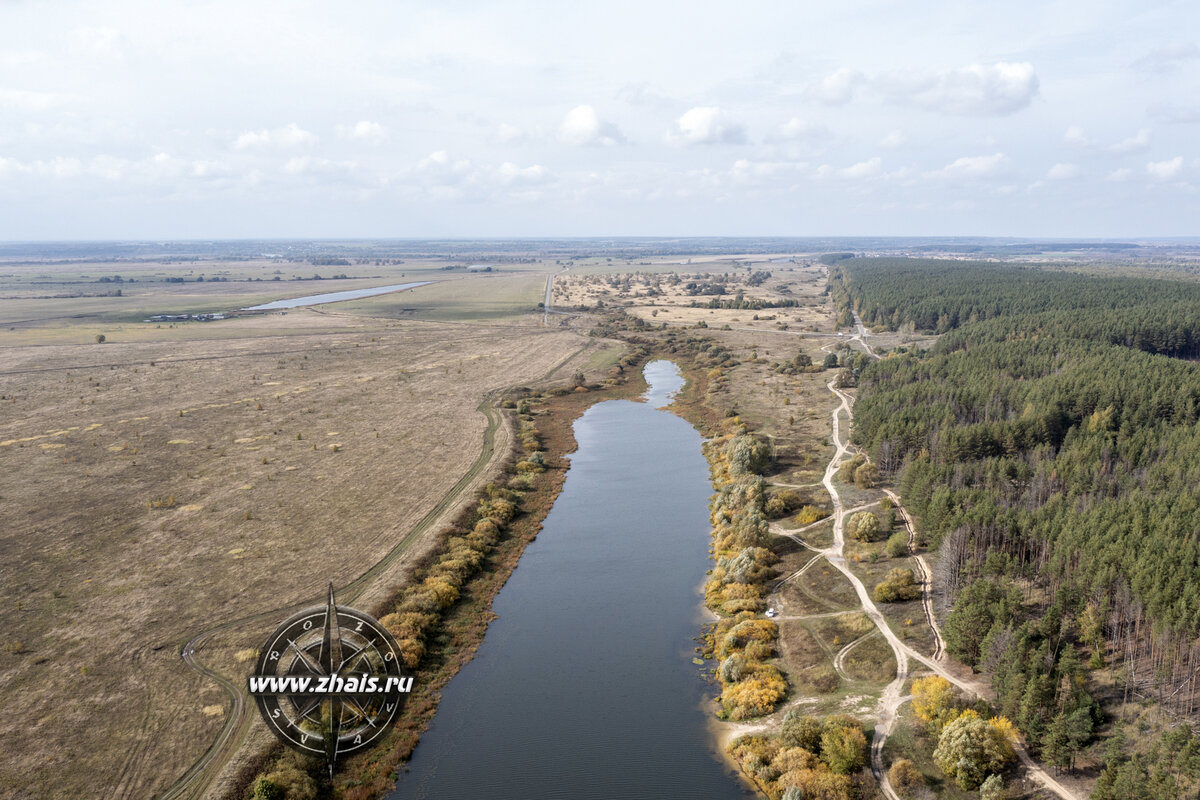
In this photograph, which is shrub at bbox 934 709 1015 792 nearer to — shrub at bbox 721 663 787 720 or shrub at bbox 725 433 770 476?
shrub at bbox 721 663 787 720

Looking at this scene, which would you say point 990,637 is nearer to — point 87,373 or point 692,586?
point 692,586

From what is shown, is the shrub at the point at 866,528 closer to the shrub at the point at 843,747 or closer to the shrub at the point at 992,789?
the shrub at the point at 843,747

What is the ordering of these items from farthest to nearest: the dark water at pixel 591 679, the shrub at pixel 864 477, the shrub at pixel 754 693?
the shrub at pixel 864 477 < the shrub at pixel 754 693 < the dark water at pixel 591 679

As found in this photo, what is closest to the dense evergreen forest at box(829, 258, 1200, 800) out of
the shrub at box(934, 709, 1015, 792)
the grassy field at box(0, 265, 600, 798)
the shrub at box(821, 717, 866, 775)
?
the shrub at box(934, 709, 1015, 792)

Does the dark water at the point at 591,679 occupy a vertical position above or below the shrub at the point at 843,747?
below

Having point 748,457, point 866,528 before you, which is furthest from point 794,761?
point 748,457

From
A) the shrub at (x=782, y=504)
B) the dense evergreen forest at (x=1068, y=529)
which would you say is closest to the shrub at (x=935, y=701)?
the dense evergreen forest at (x=1068, y=529)
